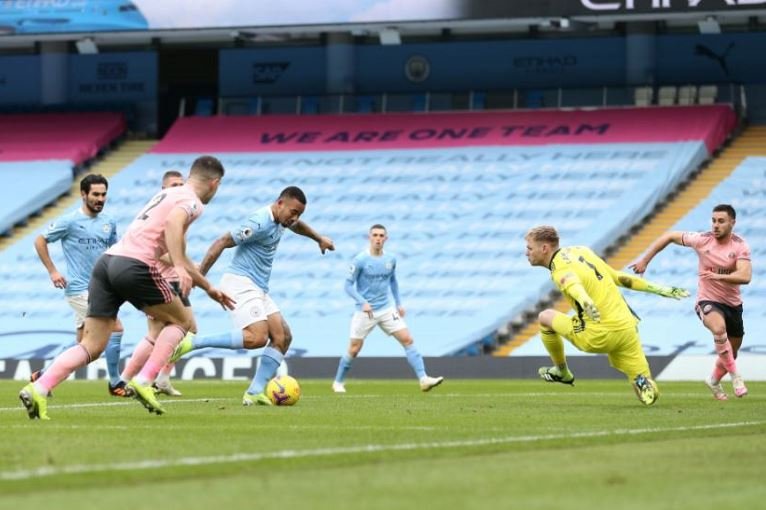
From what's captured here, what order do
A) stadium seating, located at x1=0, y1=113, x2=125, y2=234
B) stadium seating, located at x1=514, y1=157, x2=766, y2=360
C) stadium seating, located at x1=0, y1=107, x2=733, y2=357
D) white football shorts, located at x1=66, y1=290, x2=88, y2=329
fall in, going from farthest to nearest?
stadium seating, located at x1=0, y1=113, x2=125, y2=234 → stadium seating, located at x1=0, y1=107, x2=733, y2=357 → stadium seating, located at x1=514, y1=157, x2=766, y2=360 → white football shorts, located at x1=66, y1=290, x2=88, y2=329

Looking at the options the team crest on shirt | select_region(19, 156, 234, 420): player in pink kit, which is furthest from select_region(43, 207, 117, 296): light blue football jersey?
select_region(19, 156, 234, 420): player in pink kit

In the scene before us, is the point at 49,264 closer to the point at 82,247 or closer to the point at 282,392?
the point at 82,247

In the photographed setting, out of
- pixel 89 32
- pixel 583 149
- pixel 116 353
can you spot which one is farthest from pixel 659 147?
pixel 116 353

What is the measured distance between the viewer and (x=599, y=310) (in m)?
16.3

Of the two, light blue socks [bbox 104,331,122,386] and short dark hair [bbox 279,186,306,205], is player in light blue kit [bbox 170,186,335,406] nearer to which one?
short dark hair [bbox 279,186,306,205]

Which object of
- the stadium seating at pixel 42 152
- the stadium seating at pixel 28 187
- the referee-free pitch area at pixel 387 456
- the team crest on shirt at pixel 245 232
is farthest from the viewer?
the stadium seating at pixel 42 152

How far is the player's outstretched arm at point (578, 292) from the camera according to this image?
1477 centimetres

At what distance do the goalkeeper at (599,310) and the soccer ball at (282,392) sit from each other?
2653mm

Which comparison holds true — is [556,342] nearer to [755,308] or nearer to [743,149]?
[755,308]

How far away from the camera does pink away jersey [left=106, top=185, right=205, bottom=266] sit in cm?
1324

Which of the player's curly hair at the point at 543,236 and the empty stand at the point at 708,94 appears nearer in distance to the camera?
the player's curly hair at the point at 543,236

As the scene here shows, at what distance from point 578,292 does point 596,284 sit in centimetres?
118

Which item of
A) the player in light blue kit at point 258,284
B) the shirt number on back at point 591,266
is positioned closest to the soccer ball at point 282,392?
the player in light blue kit at point 258,284

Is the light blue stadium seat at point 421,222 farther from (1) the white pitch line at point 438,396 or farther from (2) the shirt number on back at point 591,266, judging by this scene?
(2) the shirt number on back at point 591,266
